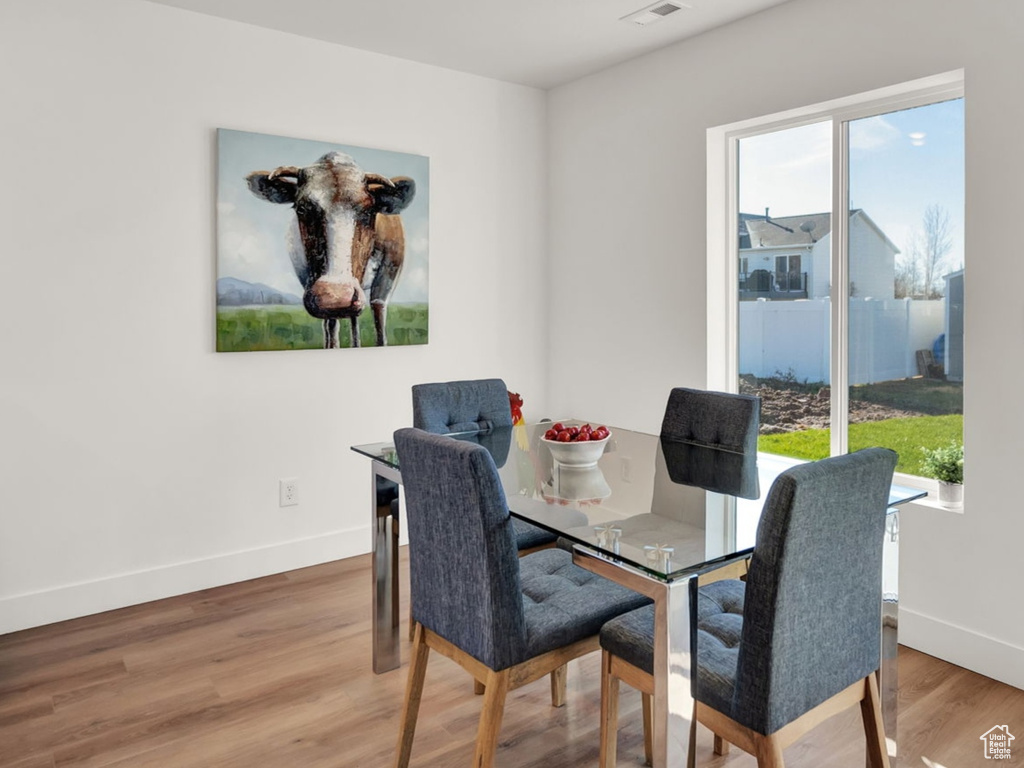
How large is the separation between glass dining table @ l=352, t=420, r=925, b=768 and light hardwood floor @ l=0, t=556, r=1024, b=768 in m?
0.29

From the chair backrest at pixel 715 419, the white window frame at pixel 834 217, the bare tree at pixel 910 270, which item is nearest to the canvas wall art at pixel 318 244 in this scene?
the white window frame at pixel 834 217

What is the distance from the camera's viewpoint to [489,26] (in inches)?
132

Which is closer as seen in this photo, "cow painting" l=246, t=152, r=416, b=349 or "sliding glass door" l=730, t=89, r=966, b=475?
"sliding glass door" l=730, t=89, r=966, b=475

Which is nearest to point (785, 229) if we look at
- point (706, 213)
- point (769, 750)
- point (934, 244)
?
point (706, 213)

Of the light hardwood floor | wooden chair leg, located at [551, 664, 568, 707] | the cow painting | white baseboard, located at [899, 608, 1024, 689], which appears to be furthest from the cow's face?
white baseboard, located at [899, 608, 1024, 689]

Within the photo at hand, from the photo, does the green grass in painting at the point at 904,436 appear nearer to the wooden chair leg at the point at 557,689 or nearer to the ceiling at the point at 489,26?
the wooden chair leg at the point at 557,689

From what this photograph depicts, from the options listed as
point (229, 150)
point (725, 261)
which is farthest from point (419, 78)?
point (725, 261)

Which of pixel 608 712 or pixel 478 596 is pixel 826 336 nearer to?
pixel 608 712

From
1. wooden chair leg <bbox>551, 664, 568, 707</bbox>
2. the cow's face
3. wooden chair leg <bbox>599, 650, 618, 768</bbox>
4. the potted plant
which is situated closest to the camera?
wooden chair leg <bbox>599, 650, 618, 768</bbox>

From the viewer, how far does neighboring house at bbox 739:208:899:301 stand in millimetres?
3004

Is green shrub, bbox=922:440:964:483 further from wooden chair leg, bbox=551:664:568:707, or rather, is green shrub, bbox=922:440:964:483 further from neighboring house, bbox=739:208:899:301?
wooden chair leg, bbox=551:664:568:707

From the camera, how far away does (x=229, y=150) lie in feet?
10.8

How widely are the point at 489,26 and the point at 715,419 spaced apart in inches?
77.5

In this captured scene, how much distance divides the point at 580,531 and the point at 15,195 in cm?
249
